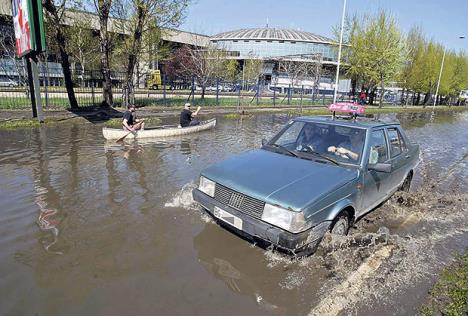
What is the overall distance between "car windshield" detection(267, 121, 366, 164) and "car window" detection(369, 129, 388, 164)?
0.20 m

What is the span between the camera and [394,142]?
18.8 feet

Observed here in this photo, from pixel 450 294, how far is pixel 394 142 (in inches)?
112

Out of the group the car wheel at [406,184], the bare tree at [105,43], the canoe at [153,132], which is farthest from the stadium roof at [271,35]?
the car wheel at [406,184]

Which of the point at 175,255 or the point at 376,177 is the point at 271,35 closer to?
the point at 376,177

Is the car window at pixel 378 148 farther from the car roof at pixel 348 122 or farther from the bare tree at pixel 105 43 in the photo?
the bare tree at pixel 105 43

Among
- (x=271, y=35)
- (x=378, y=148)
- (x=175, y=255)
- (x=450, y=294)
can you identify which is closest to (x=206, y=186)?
(x=175, y=255)

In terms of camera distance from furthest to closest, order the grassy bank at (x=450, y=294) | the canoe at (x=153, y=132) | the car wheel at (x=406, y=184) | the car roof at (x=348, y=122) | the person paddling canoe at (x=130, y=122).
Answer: the person paddling canoe at (x=130, y=122) → the canoe at (x=153, y=132) → the car wheel at (x=406, y=184) → the car roof at (x=348, y=122) → the grassy bank at (x=450, y=294)

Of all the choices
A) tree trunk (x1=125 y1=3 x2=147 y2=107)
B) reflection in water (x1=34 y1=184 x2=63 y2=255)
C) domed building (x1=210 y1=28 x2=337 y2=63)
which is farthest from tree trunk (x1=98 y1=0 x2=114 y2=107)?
domed building (x1=210 y1=28 x2=337 y2=63)

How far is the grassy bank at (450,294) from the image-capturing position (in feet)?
10.8

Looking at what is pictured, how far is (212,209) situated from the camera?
4.27 meters

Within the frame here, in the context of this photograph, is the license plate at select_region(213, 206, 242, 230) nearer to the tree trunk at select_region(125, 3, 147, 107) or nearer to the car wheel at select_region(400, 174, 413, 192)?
the car wheel at select_region(400, 174, 413, 192)

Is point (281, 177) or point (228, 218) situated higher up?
point (281, 177)

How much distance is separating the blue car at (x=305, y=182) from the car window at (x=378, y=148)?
0.02 metres

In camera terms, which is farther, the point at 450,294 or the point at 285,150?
the point at 285,150
